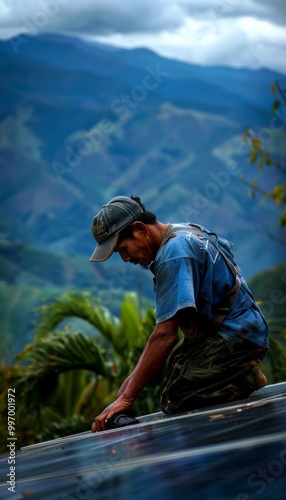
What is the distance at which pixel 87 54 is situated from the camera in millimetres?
18438

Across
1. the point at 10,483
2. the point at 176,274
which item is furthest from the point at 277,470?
the point at 176,274

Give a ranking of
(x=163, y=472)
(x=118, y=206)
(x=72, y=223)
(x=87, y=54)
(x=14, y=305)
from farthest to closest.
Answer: (x=87, y=54)
(x=72, y=223)
(x=14, y=305)
(x=118, y=206)
(x=163, y=472)

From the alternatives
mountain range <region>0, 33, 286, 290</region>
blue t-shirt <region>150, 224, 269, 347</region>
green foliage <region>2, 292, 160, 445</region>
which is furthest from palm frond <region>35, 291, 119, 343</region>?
mountain range <region>0, 33, 286, 290</region>


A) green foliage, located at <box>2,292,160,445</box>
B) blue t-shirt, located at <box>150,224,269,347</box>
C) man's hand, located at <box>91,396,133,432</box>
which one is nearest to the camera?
blue t-shirt, located at <box>150,224,269,347</box>

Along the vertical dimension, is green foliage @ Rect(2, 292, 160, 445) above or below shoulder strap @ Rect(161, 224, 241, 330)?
below

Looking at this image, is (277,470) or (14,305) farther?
(14,305)

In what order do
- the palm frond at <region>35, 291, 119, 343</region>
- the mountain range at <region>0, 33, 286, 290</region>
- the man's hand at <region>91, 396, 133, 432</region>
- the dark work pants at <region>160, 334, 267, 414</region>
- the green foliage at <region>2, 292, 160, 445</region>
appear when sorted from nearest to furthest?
the man's hand at <region>91, 396, 133, 432</region>
the dark work pants at <region>160, 334, 267, 414</region>
the green foliage at <region>2, 292, 160, 445</region>
the palm frond at <region>35, 291, 119, 343</region>
the mountain range at <region>0, 33, 286, 290</region>

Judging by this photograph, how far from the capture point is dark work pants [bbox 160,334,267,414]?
136 inches

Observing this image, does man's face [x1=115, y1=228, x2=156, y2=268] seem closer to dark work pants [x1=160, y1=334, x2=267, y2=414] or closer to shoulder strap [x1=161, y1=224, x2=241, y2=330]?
shoulder strap [x1=161, y1=224, x2=241, y2=330]

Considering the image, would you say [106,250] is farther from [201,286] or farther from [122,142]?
[122,142]

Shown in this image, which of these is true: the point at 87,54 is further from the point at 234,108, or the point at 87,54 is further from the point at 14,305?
the point at 14,305

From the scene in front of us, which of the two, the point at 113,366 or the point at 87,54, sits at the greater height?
the point at 87,54

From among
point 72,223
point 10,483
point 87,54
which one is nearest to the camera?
point 10,483

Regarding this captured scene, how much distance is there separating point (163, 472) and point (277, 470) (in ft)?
1.02
